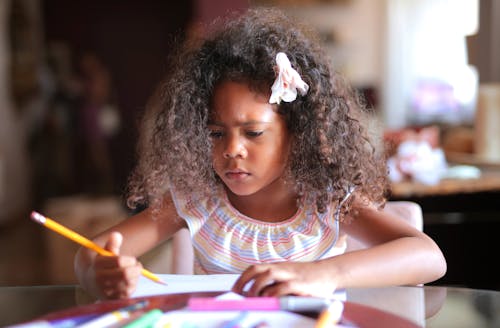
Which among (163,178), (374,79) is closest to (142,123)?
(163,178)

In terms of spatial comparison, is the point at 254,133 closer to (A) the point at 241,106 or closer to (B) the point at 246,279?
(A) the point at 241,106

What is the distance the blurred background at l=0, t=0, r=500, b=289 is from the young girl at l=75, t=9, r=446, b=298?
225 cm

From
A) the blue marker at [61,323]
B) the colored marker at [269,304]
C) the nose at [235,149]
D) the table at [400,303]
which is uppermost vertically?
the nose at [235,149]

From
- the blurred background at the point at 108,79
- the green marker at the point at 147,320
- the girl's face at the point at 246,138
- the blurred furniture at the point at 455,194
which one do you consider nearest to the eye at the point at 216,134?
the girl's face at the point at 246,138

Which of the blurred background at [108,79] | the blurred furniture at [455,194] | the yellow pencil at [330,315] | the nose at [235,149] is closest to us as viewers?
the yellow pencil at [330,315]

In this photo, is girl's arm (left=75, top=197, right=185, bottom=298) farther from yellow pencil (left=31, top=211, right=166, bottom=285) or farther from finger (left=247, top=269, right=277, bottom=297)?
finger (left=247, top=269, right=277, bottom=297)

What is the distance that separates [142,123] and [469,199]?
1399 mm

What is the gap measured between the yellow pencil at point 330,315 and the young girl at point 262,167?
19 cm

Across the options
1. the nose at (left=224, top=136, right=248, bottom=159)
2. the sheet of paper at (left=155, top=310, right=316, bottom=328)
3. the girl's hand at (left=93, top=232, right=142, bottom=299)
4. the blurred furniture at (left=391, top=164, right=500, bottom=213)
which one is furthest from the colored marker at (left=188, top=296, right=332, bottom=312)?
the blurred furniture at (left=391, top=164, right=500, bottom=213)

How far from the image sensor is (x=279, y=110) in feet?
3.07

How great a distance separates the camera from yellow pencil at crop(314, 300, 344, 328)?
23.0 inches

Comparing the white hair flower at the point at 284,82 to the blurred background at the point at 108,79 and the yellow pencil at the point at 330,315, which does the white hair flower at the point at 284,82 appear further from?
the blurred background at the point at 108,79

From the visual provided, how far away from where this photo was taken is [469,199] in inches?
84.1

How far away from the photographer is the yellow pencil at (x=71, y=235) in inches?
25.4
